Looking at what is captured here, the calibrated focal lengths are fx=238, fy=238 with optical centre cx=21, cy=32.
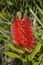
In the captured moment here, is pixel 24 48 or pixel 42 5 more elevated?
pixel 42 5

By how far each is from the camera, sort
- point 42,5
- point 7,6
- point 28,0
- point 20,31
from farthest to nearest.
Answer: point 7,6 < point 28,0 < point 42,5 < point 20,31

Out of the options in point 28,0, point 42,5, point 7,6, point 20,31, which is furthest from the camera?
point 7,6

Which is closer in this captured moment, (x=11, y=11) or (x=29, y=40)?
(x=29, y=40)

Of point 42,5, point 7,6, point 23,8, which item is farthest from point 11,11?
point 42,5

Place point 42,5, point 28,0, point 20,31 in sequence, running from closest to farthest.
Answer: point 20,31 < point 42,5 < point 28,0

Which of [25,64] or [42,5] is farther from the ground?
[42,5]

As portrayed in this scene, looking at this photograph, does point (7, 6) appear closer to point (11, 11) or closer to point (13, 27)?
point (11, 11)

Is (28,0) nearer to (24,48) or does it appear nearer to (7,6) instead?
(7,6)

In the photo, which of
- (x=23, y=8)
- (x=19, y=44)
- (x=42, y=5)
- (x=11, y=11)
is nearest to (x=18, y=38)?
(x=19, y=44)

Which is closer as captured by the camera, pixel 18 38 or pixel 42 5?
pixel 18 38
